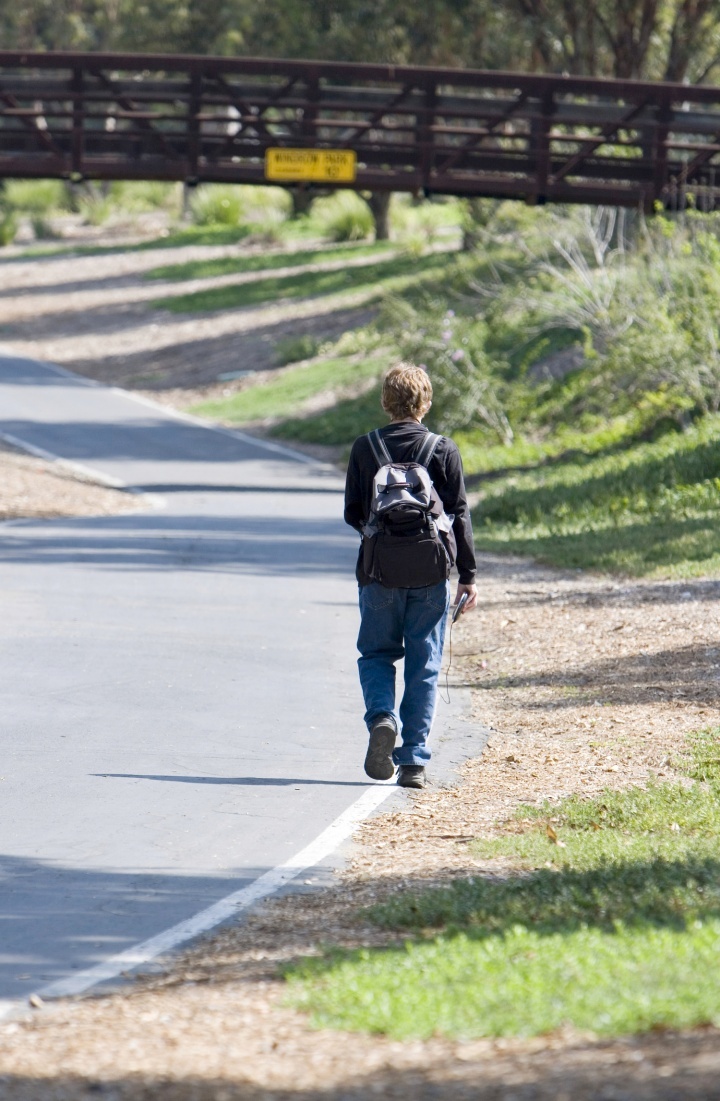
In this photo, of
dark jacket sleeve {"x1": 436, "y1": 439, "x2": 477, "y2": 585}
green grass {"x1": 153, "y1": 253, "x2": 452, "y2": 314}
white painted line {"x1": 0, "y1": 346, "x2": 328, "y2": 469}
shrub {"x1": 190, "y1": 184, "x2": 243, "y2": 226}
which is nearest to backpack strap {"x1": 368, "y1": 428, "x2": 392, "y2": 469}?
dark jacket sleeve {"x1": 436, "y1": 439, "x2": 477, "y2": 585}

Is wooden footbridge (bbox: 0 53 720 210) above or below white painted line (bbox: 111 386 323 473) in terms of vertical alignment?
above

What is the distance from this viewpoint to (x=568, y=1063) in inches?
158

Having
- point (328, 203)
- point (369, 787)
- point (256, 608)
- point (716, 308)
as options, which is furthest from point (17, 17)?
point (369, 787)

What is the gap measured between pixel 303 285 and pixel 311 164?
19.8 m

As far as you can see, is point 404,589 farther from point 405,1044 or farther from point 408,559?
point 405,1044

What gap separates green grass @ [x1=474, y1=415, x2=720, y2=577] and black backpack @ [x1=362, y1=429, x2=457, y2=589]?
24.0 feet

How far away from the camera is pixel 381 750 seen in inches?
301

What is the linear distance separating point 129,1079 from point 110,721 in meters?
4.85

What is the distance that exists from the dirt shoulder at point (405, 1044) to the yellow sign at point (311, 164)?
18.1 metres

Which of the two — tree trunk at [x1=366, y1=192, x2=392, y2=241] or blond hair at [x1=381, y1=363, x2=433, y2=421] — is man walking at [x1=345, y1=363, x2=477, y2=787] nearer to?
blond hair at [x1=381, y1=363, x2=433, y2=421]

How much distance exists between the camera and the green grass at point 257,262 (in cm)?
5138

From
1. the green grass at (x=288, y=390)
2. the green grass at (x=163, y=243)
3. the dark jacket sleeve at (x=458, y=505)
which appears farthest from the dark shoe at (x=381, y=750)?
the green grass at (x=163, y=243)

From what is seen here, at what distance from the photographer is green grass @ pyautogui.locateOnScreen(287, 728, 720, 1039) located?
171 inches

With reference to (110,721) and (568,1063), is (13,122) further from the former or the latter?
(568,1063)
